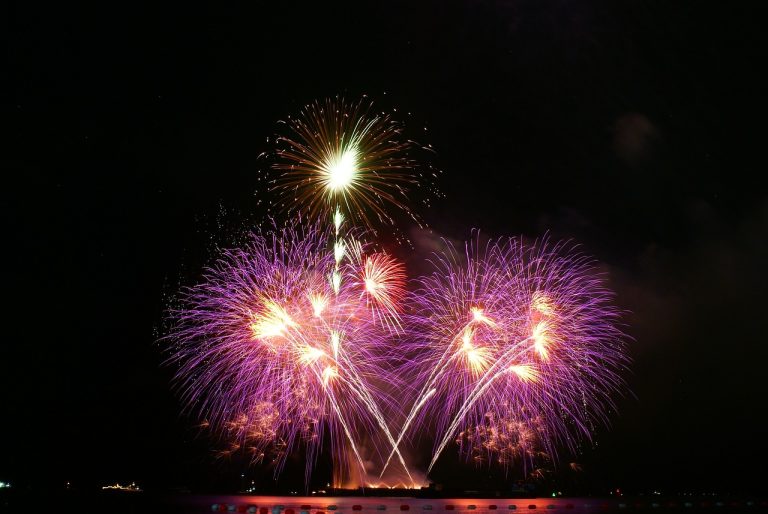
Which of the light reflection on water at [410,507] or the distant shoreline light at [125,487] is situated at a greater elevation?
the distant shoreline light at [125,487]

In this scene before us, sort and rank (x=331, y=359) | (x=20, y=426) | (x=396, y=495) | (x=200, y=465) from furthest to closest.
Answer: (x=200, y=465) → (x=20, y=426) → (x=396, y=495) → (x=331, y=359)

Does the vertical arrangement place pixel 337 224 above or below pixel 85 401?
below

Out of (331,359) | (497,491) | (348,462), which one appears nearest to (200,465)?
(348,462)

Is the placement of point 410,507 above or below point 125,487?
below

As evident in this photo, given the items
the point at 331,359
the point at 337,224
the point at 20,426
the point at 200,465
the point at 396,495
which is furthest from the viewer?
the point at 200,465

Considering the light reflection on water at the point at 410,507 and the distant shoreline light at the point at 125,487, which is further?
the distant shoreline light at the point at 125,487

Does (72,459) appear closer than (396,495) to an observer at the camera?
No

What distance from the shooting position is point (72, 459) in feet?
350

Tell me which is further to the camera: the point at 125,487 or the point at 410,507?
the point at 125,487

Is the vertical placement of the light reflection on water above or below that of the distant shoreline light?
below

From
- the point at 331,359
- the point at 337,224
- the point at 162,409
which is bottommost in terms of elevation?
the point at 331,359

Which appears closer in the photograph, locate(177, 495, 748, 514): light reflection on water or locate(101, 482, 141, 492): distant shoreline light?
locate(177, 495, 748, 514): light reflection on water

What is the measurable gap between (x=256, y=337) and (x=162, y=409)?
75.8 metres

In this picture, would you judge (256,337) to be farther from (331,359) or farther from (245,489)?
(245,489)
